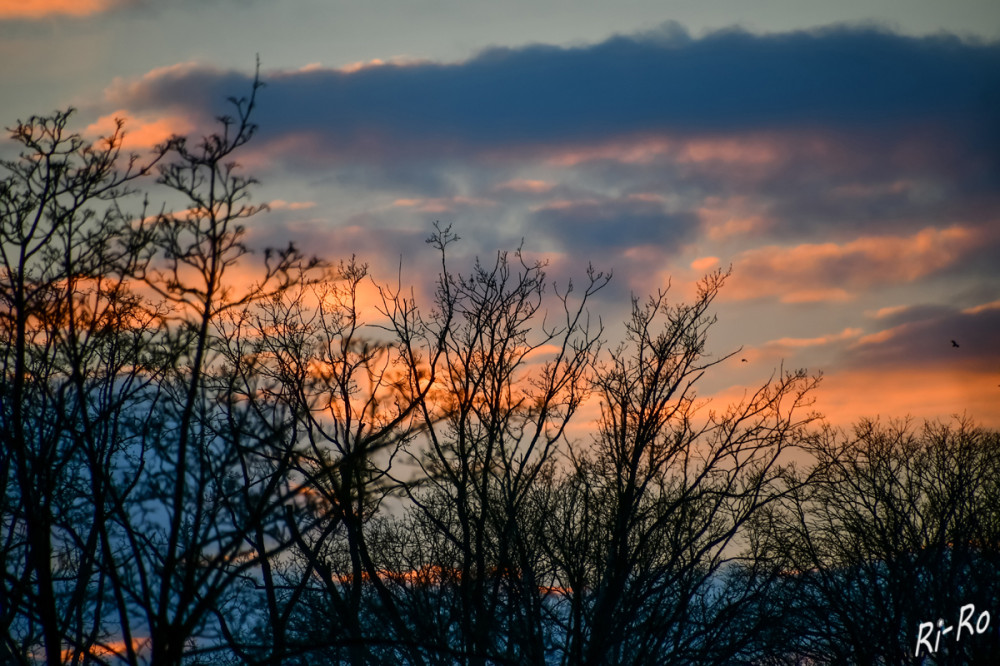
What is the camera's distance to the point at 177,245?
7852 millimetres

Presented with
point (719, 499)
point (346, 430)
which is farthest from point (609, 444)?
point (346, 430)

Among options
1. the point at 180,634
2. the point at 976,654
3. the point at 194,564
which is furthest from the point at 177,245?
the point at 976,654

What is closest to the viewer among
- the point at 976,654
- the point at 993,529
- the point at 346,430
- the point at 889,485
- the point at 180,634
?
the point at 180,634

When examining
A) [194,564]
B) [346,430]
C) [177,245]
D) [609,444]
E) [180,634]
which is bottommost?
[180,634]

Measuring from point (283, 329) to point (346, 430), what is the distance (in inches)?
120

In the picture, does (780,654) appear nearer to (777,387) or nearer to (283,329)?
(777,387)

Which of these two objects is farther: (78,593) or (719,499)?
(719,499)

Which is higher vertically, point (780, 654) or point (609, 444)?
point (609, 444)

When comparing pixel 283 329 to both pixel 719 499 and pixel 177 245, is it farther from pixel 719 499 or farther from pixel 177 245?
pixel 177 245

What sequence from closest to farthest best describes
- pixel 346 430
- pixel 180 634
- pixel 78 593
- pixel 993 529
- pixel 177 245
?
pixel 177 245 < pixel 180 634 < pixel 78 593 < pixel 346 430 < pixel 993 529

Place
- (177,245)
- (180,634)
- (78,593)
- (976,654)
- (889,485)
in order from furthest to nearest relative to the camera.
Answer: (889,485) → (976,654) → (78,593) → (180,634) → (177,245)

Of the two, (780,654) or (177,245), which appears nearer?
(177,245)

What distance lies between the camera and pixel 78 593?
1279 centimetres

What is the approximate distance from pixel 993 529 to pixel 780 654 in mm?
8563
